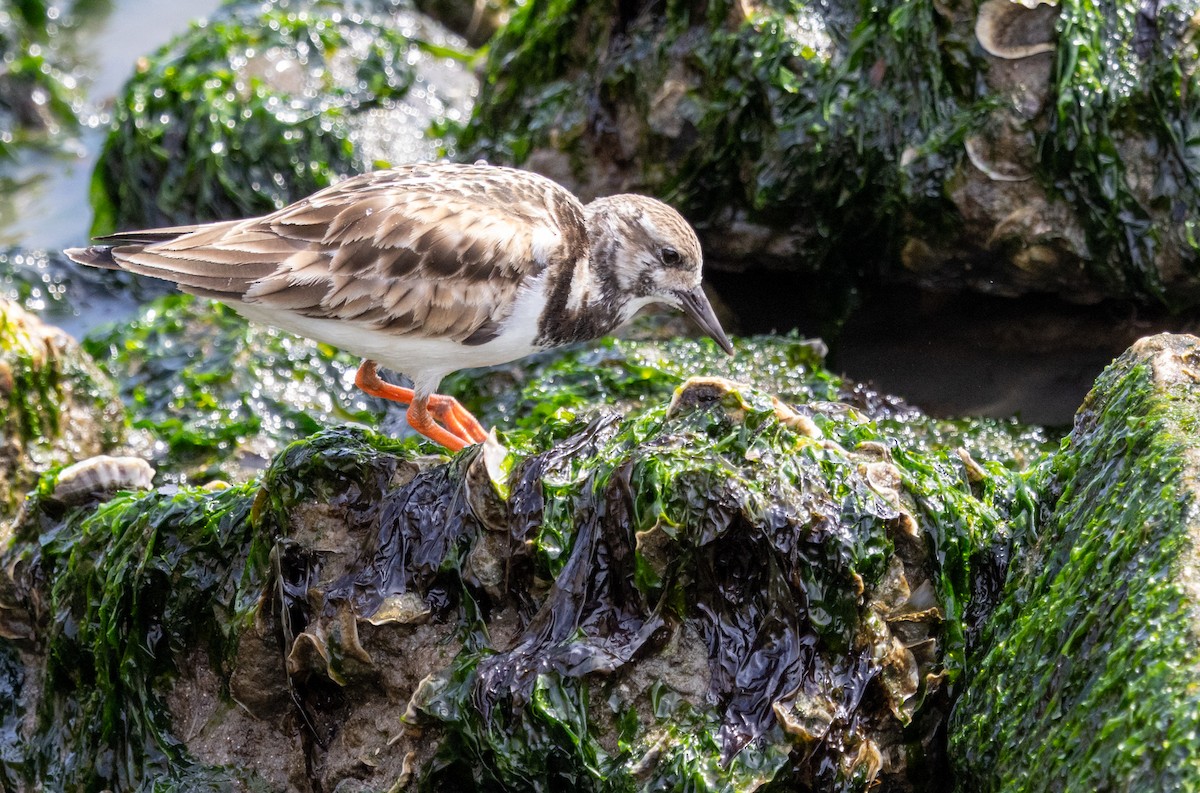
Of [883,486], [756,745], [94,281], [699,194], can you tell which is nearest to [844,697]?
[756,745]

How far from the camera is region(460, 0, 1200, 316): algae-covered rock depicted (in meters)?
4.84

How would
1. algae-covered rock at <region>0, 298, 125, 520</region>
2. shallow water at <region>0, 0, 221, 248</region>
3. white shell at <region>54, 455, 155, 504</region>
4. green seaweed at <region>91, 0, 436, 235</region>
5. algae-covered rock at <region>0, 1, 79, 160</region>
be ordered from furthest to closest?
algae-covered rock at <region>0, 1, 79, 160</region> < shallow water at <region>0, 0, 221, 248</region> < green seaweed at <region>91, 0, 436, 235</region> < algae-covered rock at <region>0, 298, 125, 520</region> < white shell at <region>54, 455, 155, 504</region>

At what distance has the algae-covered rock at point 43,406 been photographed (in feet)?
14.8

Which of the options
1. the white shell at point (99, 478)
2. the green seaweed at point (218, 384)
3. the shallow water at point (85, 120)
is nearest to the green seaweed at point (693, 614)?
the white shell at point (99, 478)

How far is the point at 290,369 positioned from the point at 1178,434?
3.75 meters

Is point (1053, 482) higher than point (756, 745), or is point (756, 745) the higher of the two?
point (1053, 482)

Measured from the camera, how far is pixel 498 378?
16.9 feet

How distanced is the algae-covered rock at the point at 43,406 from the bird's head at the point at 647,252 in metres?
2.17

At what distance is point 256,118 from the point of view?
6.62 m

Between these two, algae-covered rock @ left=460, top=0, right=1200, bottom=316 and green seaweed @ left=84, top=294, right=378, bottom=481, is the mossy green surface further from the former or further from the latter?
algae-covered rock @ left=460, top=0, right=1200, bottom=316

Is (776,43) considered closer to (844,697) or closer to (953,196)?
(953,196)

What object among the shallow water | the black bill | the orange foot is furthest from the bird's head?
the shallow water

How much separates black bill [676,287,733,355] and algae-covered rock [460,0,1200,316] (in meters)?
1.16

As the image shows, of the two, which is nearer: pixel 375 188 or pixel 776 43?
pixel 375 188
